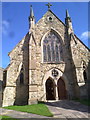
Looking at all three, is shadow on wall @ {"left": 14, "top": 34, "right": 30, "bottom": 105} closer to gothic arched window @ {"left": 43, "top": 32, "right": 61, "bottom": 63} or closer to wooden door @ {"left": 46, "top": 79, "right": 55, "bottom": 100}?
gothic arched window @ {"left": 43, "top": 32, "right": 61, "bottom": 63}

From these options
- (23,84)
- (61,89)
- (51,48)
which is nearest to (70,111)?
(61,89)

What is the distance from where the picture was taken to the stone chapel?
1412 cm

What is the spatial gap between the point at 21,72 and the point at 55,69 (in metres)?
5.01

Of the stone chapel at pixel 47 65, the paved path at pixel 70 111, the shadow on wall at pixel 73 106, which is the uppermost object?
the stone chapel at pixel 47 65

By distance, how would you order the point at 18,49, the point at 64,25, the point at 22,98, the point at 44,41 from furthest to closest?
the point at 64,25 < the point at 44,41 < the point at 18,49 < the point at 22,98

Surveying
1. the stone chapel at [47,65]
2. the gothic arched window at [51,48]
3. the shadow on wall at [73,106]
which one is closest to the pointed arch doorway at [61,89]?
the stone chapel at [47,65]

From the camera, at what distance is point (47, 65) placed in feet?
52.5

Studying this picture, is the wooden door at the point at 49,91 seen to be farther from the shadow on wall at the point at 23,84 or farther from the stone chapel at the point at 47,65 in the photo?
the shadow on wall at the point at 23,84

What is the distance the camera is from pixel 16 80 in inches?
588

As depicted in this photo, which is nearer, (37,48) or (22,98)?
(22,98)

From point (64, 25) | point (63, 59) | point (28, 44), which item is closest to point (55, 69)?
point (63, 59)

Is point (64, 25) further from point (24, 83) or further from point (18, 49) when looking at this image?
point (24, 83)

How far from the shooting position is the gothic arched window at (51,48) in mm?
16852

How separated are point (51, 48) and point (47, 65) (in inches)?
126
